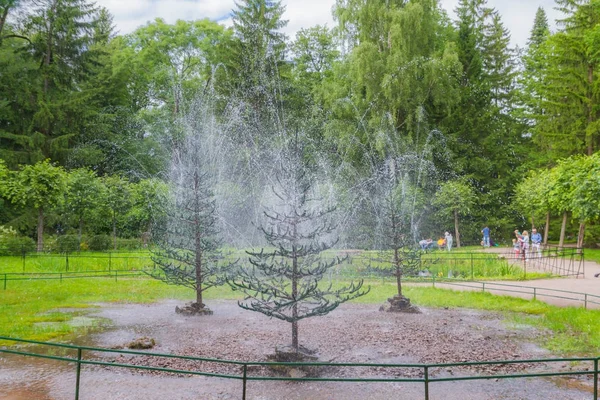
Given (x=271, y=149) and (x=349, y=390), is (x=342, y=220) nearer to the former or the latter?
(x=271, y=149)

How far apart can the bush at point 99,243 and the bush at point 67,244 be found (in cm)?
105

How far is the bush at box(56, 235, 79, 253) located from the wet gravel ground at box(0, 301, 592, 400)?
13.7 meters

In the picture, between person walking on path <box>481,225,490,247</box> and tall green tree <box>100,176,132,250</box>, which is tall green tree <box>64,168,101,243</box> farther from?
person walking on path <box>481,225,490,247</box>

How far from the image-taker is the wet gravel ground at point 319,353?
8414 mm

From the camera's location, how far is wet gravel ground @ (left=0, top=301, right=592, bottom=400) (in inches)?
331

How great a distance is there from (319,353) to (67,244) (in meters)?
21.0

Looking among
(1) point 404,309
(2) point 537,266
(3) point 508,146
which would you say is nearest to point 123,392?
(1) point 404,309

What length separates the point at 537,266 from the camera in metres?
25.1

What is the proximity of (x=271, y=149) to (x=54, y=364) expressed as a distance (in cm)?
2787

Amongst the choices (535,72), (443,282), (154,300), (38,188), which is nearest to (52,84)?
(38,188)

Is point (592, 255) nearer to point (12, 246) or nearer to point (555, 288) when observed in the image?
point (555, 288)

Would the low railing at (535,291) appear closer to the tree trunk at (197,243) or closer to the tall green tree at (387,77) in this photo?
the tree trunk at (197,243)

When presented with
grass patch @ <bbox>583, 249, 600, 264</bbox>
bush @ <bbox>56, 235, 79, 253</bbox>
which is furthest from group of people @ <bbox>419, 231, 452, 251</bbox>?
bush @ <bbox>56, 235, 79, 253</bbox>

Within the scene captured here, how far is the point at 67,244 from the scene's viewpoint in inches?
1077
